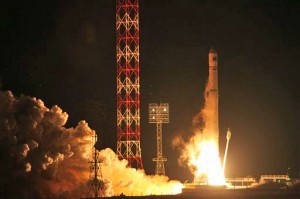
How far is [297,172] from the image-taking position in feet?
416

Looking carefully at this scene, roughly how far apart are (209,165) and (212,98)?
245 inches

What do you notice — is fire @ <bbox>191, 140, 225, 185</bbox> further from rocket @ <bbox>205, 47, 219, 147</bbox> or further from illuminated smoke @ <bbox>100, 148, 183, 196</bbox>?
illuminated smoke @ <bbox>100, 148, 183, 196</bbox>

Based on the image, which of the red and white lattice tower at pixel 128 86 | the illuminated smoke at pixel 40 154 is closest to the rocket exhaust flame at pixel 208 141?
the red and white lattice tower at pixel 128 86

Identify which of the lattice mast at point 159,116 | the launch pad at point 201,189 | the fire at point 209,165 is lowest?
the launch pad at point 201,189

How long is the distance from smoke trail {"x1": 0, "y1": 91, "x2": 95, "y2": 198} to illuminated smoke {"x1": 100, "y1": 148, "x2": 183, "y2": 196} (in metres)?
3.29

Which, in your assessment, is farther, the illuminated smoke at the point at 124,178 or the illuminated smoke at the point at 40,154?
the illuminated smoke at the point at 124,178

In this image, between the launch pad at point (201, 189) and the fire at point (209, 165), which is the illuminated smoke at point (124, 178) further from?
the launch pad at point (201, 189)

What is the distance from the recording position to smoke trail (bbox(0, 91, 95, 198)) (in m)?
92.8

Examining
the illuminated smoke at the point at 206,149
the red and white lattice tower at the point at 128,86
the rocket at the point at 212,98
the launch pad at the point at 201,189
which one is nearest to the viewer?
the launch pad at the point at 201,189

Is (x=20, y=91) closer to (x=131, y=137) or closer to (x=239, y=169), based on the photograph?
(x=131, y=137)

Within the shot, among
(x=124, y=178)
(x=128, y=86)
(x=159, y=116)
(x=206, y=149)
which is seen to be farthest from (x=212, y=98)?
→ (x=124, y=178)

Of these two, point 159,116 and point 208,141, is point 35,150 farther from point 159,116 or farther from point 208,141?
point 159,116

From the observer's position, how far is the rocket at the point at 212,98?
10086 centimetres

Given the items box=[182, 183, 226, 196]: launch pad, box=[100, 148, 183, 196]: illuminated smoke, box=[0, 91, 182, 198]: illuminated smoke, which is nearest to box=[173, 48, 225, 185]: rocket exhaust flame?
box=[182, 183, 226, 196]: launch pad
